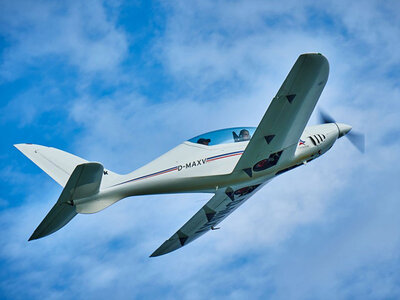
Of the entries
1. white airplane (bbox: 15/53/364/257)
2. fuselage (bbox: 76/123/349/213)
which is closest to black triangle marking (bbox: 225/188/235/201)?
white airplane (bbox: 15/53/364/257)

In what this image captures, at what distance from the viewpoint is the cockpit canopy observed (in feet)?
59.3

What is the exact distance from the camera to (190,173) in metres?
17.6

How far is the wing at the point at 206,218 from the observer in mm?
20422

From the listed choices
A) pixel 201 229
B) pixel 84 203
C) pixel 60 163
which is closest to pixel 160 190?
pixel 84 203

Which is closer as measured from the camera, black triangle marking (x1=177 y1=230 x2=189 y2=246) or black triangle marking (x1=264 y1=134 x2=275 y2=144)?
black triangle marking (x1=264 y1=134 x2=275 y2=144)

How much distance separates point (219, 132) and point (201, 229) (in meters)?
5.70

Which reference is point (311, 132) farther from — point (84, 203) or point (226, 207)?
point (84, 203)

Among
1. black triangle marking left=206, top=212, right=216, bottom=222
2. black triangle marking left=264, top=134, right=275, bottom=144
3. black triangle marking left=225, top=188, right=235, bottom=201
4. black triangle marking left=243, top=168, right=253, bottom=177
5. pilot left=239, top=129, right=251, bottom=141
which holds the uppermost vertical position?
pilot left=239, top=129, right=251, bottom=141

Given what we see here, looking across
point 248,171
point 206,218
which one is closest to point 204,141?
point 248,171

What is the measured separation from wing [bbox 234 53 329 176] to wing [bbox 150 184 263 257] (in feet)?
8.74

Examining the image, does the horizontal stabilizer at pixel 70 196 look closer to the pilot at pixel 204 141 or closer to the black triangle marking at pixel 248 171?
the pilot at pixel 204 141

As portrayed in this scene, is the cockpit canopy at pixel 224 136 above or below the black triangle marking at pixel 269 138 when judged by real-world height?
above

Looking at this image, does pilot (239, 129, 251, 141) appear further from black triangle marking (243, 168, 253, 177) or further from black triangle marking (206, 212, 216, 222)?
black triangle marking (206, 212, 216, 222)

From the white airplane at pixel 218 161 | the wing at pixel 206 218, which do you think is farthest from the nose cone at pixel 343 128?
the wing at pixel 206 218
